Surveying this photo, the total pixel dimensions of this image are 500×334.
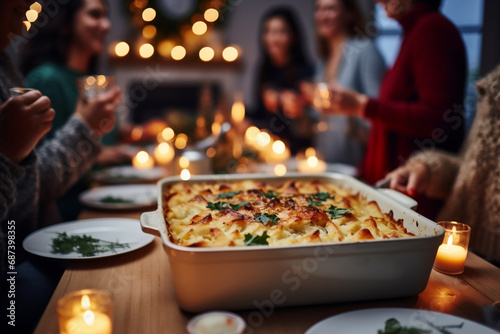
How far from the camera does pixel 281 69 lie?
4.00 metres

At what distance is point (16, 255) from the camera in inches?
54.9

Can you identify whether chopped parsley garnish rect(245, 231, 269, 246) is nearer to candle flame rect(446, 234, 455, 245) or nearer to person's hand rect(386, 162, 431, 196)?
candle flame rect(446, 234, 455, 245)

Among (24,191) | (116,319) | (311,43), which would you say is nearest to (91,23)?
(24,191)

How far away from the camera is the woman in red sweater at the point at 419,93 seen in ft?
5.71

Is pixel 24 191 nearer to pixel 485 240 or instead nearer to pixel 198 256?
pixel 198 256

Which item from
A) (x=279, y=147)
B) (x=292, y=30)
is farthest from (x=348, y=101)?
(x=292, y=30)

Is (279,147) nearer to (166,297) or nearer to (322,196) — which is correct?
(322,196)

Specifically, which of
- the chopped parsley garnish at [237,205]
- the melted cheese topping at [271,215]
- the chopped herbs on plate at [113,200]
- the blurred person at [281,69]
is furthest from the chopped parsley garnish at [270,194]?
the blurred person at [281,69]

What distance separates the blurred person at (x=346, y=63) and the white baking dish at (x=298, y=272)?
6.18 feet

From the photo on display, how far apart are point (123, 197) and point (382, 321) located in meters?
1.15

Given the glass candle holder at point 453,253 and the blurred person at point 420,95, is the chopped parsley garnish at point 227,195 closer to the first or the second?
the glass candle holder at point 453,253

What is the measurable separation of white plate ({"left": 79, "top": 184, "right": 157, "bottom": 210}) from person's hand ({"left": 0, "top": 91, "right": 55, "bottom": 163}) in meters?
0.40

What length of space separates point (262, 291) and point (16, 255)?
1013mm

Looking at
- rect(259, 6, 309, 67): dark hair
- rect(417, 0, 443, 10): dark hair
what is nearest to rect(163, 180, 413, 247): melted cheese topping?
rect(417, 0, 443, 10): dark hair
